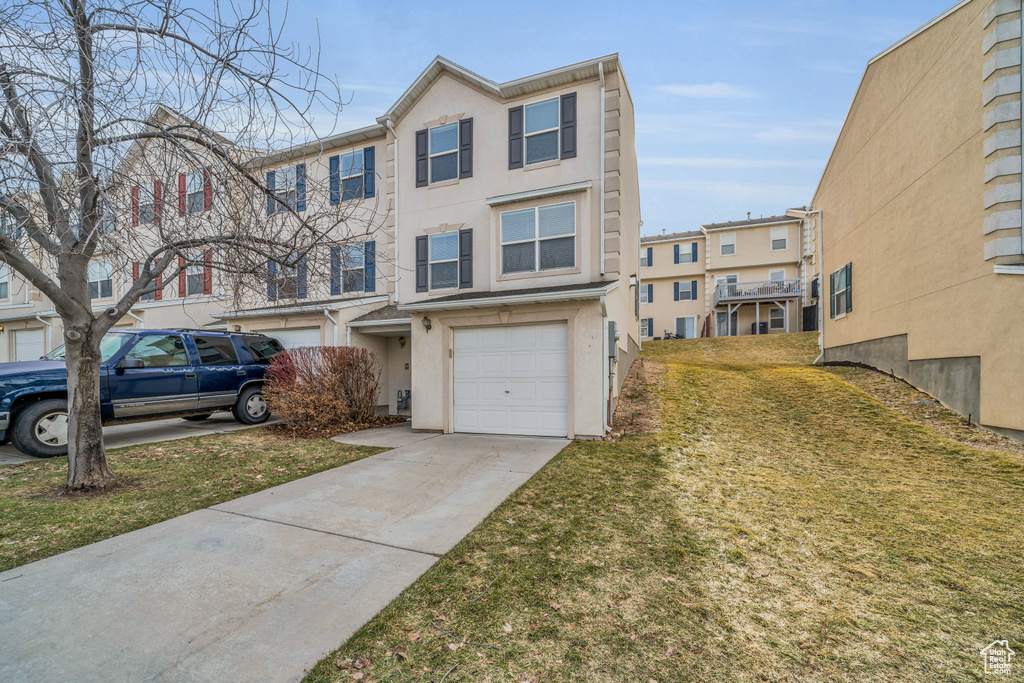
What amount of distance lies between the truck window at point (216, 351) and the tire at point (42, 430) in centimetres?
252

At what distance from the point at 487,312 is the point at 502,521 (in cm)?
537

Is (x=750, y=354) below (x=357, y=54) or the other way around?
below

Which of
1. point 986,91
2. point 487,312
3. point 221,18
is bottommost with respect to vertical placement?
point 487,312

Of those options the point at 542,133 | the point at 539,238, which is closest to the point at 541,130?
the point at 542,133

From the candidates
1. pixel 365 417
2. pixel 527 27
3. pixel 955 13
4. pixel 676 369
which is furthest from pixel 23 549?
pixel 955 13

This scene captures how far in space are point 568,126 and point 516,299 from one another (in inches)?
176

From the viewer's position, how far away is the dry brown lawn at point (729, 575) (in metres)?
2.59

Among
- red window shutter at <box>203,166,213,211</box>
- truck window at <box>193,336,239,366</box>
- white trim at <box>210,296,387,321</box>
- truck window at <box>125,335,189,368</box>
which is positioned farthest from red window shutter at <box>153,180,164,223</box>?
white trim at <box>210,296,387,321</box>

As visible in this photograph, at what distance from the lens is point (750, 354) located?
61.6ft

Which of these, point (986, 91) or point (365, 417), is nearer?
point (986, 91)

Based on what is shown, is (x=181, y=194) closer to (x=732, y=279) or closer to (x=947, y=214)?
(x=947, y=214)

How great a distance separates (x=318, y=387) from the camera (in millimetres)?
9750

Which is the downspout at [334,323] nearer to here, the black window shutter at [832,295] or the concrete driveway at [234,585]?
the concrete driveway at [234,585]

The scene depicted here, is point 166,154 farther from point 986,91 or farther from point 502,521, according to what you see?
point 986,91
